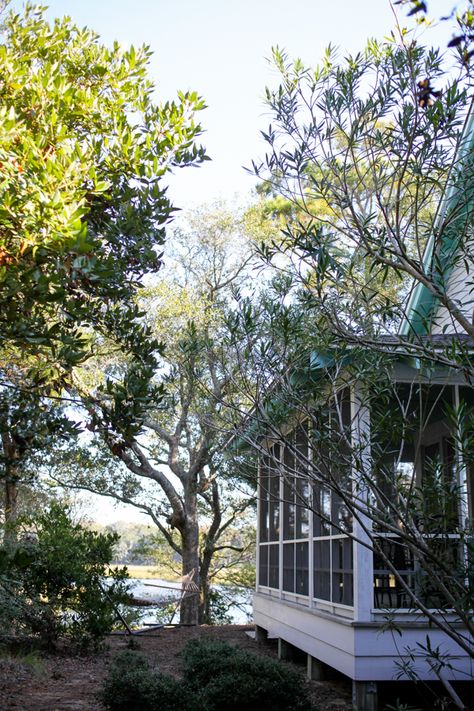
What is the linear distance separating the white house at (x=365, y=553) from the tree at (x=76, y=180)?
5.30ft

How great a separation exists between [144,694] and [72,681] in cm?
250

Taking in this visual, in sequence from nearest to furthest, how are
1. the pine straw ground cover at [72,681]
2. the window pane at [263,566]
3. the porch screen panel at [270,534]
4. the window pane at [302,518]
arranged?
the pine straw ground cover at [72,681], the window pane at [302,518], the porch screen panel at [270,534], the window pane at [263,566]

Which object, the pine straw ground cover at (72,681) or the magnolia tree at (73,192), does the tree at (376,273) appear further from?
the pine straw ground cover at (72,681)

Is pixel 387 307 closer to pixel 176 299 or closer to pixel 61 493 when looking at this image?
pixel 176 299

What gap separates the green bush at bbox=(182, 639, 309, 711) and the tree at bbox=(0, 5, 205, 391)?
119 inches

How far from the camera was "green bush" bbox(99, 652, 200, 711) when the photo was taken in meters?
5.71

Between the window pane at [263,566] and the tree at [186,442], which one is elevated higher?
the tree at [186,442]

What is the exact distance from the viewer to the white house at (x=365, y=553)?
4.78 meters

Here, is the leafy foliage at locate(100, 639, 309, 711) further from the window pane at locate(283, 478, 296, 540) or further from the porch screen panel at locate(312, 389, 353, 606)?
the window pane at locate(283, 478, 296, 540)

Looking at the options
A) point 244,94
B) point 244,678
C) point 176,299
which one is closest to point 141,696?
point 244,678

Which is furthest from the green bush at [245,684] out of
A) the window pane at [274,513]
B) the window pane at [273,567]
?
the window pane at [274,513]

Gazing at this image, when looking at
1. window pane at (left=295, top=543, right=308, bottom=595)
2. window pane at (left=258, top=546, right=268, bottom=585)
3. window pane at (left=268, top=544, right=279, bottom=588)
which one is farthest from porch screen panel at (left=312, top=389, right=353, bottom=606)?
window pane at (left=258, top=546, right=268, bottom=585)

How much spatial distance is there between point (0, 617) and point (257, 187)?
1591 centimetres

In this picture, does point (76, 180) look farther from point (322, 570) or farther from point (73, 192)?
point (322, 570)
